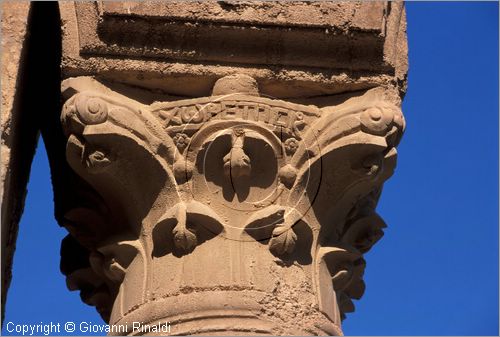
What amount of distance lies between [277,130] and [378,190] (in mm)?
835

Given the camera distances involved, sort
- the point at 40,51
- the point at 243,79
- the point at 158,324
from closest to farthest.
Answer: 1. the point at 158,324
2. the point at 243,79
3. the point at 40,51

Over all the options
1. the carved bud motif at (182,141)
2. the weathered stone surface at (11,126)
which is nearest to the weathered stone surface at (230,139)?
the carved bud motif at (182,141)

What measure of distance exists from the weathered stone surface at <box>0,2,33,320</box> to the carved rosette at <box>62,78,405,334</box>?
28 cm

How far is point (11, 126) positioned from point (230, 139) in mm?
1055

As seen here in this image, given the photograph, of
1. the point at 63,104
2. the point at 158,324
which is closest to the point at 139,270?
the point at 158,324

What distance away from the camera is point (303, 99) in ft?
24.3

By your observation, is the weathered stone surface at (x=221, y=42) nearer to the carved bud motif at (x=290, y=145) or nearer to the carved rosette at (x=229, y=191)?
the carved rosette at (x=229, y=191)

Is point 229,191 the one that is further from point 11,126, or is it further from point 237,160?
point 11,126

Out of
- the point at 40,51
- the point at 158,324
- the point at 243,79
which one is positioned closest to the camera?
the point at 158,324

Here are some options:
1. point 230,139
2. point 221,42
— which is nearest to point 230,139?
point 230,139

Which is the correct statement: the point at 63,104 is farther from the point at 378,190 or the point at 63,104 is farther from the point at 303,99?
the point at 378,190

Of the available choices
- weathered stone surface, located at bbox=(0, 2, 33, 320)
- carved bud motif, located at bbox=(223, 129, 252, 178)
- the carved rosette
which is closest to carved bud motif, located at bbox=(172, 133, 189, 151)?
the carved rosette

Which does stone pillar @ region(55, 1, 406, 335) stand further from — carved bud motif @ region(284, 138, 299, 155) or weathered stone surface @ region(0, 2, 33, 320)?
weathered stone surface @ region(0, 2, 33, 320)

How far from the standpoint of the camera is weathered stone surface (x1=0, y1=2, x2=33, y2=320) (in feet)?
22.9
